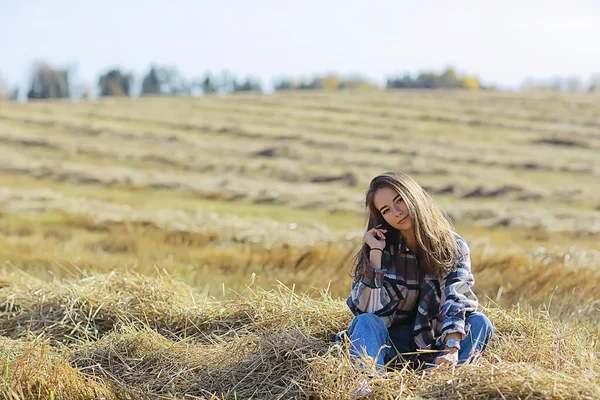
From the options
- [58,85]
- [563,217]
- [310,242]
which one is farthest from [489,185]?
[58,85]

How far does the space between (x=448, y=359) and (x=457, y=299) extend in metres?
0.36

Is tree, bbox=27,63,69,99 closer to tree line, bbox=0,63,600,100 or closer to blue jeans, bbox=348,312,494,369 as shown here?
tree line, bbox=0,63,600,100

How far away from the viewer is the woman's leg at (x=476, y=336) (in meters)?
3.65

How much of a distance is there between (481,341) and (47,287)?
3.19m

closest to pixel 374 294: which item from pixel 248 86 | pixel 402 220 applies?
pixel 402 220

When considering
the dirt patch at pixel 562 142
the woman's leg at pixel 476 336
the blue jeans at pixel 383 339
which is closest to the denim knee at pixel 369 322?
the blue jeans at pixel 383 339

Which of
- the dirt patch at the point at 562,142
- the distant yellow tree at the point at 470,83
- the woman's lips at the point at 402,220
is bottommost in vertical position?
the dirt patch at the point at 562,142

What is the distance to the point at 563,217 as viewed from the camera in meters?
13.4

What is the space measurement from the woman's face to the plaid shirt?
7.5 inches

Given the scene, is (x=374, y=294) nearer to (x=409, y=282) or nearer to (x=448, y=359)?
(x=409, y=282)

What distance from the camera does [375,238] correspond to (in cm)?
384

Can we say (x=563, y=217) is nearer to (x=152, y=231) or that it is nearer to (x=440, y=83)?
(x=152, y=231)

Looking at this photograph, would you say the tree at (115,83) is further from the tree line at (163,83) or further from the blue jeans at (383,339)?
the blue jeans at (383,339)

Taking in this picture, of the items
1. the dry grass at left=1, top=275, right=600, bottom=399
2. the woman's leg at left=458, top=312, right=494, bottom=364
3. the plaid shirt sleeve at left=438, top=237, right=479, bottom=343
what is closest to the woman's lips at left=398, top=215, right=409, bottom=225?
the plaid shirt sleeve at left=438, top=237, right=479, bottom=343
